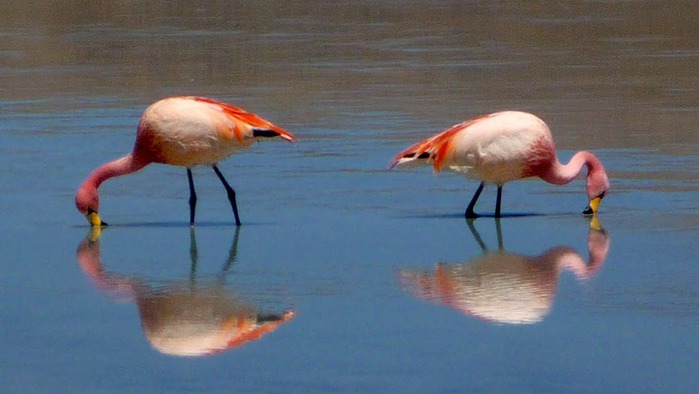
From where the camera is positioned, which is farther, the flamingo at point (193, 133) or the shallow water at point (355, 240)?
the flamingo at point (193, 133)

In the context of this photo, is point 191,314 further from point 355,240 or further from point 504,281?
point 355,240

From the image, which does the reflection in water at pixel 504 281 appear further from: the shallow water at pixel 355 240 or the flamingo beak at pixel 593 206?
the flamingo beak at pixel 593 206

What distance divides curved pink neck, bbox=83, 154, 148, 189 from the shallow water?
0.88 ft

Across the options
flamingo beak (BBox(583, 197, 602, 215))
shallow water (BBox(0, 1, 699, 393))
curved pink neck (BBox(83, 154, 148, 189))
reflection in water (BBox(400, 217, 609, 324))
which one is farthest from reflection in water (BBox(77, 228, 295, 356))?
flamingo beak (BBox(583, 197, 602, 215))

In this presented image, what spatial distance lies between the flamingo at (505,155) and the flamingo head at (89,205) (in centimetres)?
203

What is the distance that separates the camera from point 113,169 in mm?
9086

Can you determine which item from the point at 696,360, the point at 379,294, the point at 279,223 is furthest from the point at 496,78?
the point at 696,360

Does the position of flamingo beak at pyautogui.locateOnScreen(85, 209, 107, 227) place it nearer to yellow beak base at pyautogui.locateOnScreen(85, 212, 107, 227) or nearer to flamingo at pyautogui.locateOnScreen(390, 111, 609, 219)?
yellow beak base at pyautogui.locateOnScreen(85, 212, 107, 227)

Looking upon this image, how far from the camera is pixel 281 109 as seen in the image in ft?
45.3

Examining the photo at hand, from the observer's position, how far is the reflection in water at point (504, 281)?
6441 mm

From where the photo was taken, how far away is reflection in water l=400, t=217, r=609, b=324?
6.44 meters

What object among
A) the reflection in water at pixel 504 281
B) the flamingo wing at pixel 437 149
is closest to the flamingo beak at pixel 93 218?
the flamingo wing at pixel 437 149

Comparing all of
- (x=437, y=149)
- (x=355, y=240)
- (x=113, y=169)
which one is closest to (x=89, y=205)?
(x=113, y=169)

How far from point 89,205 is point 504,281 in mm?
2907
